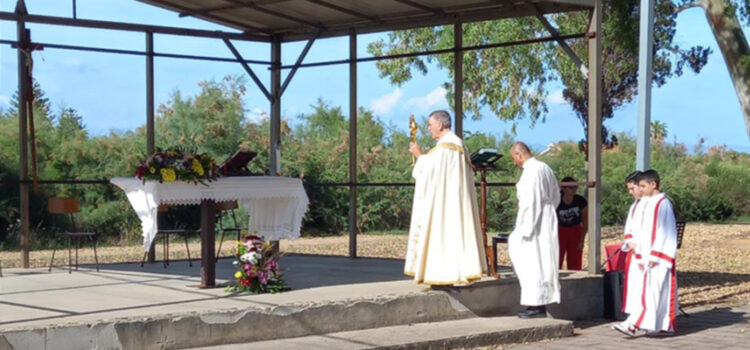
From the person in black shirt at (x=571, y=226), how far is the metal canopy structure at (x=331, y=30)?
0.84m

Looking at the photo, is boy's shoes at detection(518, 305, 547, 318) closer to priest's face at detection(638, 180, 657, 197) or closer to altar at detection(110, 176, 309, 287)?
priest's face at detection(638, 180, 657, 197)

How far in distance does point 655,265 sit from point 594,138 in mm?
1962

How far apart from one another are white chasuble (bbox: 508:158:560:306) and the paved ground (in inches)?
21.7

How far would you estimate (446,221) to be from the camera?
10430mm

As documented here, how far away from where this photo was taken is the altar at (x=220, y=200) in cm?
1023

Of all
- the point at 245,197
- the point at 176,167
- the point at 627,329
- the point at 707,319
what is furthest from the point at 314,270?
the point at 707,319

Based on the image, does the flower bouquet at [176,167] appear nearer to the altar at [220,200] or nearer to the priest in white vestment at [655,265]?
the altar at [220,200]

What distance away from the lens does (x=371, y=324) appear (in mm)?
9773

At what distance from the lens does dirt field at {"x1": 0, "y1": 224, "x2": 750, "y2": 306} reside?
14750 mm

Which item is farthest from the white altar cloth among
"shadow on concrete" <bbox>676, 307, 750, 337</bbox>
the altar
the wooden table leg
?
"shadow on concrete" <bbox>676, 307, 750, 337</bbox>

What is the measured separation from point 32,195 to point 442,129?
46.6ft

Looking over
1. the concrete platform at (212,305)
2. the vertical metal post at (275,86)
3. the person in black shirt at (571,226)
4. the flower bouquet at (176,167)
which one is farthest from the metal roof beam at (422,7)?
the flower bouquet at (176,167)

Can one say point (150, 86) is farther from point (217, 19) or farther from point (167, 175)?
point (167, 175)

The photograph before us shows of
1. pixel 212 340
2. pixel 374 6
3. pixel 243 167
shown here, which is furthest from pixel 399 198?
pixel 212 340
